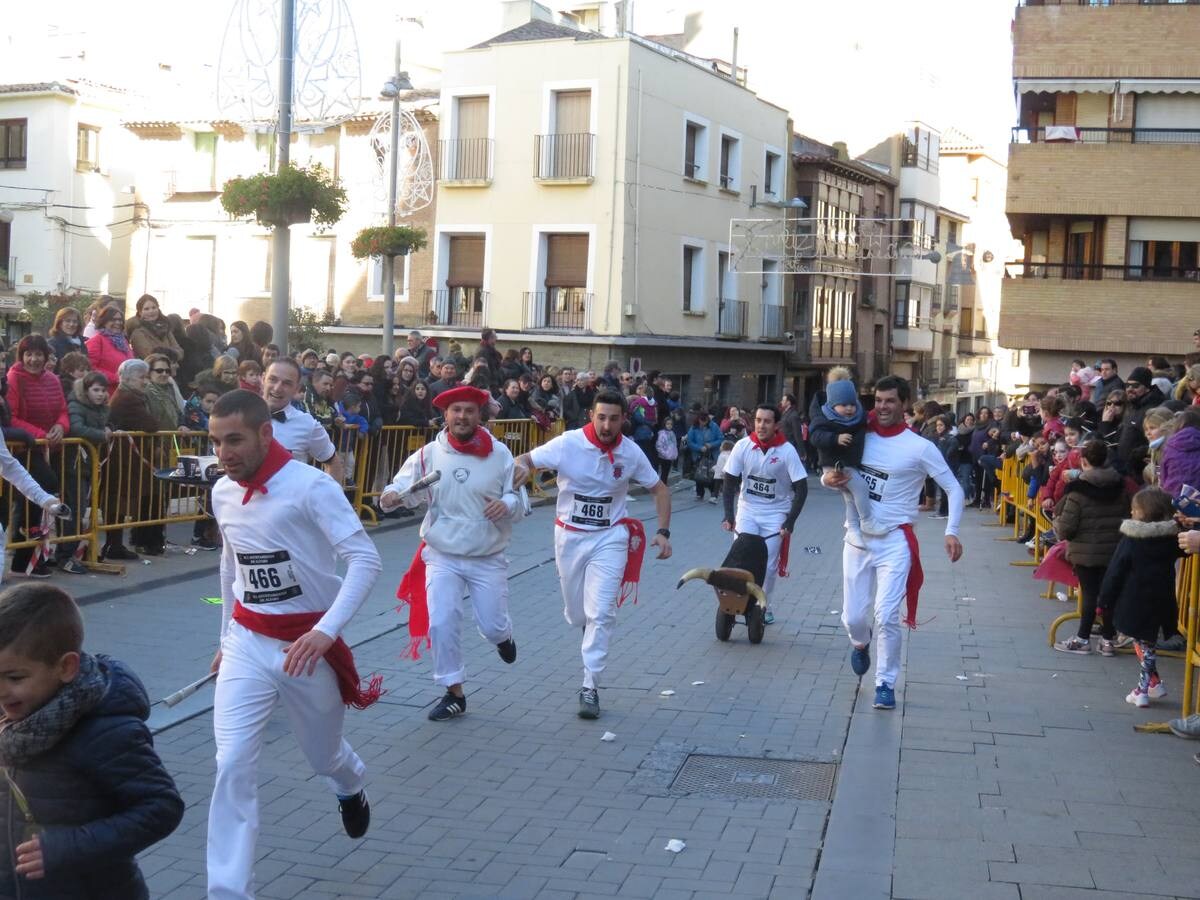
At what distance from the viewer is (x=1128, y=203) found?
90.2 feet

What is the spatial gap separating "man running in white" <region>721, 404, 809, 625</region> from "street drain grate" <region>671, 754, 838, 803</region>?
152 inches

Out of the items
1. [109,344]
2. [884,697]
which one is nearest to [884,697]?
[884,697]

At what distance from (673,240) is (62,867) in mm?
33687

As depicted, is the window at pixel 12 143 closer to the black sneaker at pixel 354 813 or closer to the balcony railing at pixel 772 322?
the balcony railing at pixel 772 322

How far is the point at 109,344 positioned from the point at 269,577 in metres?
9.24

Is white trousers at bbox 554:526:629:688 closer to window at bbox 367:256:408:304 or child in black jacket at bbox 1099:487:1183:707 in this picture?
child in black jacket at bbox 1099:487:1183:707

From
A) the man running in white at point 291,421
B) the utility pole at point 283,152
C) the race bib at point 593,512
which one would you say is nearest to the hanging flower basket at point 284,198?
the utility pole at point 283,152

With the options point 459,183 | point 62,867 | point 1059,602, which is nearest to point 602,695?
point 62,867

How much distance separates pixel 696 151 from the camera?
123 feet

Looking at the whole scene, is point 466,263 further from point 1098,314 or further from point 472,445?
point 472,445

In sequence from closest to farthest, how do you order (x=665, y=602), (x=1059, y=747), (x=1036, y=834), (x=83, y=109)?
(x=1036, y=834), (x=1059, y=747), (x=665, y=602), (x=83, y=109)

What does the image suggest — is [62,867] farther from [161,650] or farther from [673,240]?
[673,240]

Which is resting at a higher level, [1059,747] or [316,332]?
[316,332]

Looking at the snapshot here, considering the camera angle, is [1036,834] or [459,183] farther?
[459,183]
